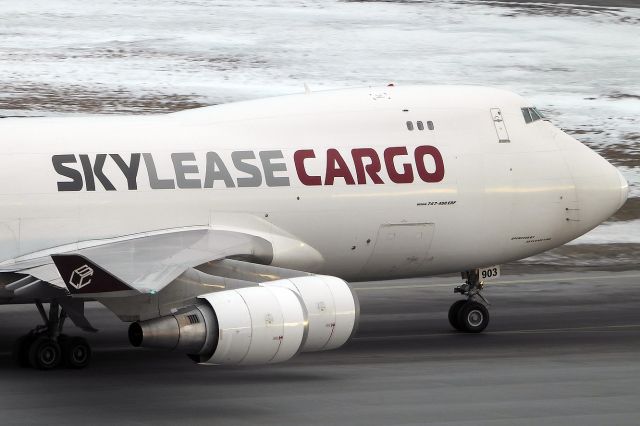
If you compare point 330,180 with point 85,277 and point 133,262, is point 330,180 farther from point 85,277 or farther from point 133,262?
point 85,277

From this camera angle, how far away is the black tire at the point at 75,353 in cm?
2453

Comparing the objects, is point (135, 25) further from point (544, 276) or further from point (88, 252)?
point (88, 252)

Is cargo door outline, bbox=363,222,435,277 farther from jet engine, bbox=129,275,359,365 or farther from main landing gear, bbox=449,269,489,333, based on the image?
jet engine, bbox=129,275,359,365

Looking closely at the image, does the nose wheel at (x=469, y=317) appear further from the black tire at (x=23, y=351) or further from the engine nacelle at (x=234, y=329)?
the black tire at (x=23, y=351)

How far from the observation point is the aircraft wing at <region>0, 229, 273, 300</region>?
21359 millimetres

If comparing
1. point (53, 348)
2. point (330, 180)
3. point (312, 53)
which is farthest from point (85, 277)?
point (312, 53)

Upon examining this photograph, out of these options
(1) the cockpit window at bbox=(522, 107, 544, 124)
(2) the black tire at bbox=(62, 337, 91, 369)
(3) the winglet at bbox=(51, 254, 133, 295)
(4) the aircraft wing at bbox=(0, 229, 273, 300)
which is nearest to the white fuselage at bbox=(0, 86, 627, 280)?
(1) the cockpit window at bbox=(522, 107, 544, 124)

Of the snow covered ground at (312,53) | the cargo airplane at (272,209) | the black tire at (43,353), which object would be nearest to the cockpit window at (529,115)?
the cargo airplane at (272,209)

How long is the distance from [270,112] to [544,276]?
13.7m

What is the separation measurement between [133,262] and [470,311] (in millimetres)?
8666

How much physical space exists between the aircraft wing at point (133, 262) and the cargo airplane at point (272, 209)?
0.12ft

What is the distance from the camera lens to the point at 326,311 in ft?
73.2

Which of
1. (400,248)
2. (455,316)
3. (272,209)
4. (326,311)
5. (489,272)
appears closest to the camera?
(326,311)

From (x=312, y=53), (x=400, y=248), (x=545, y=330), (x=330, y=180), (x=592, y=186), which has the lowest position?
(x=545, y=330)
